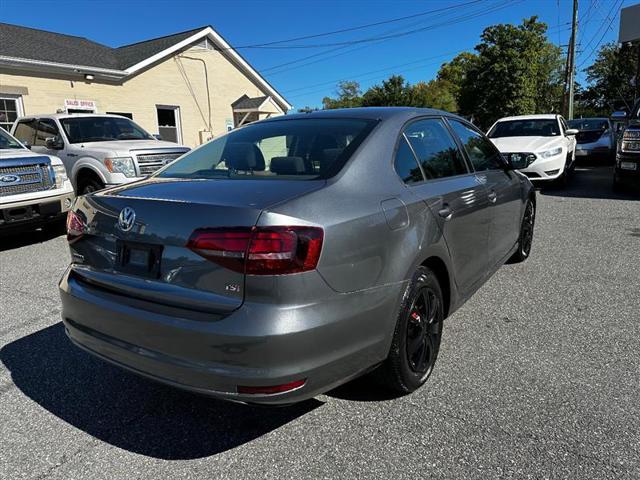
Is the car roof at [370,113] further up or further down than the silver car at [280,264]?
further up

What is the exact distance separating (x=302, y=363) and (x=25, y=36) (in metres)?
19.5

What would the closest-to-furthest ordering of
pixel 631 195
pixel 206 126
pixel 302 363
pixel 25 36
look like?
pixel 302 363 → pixel 631 195 → pixel 25 36 → pixel 206 126

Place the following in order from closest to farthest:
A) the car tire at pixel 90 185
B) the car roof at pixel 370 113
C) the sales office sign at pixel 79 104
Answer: the car roof at pixel 370 113, the car tire at pixel 90 185, the sales office sign at pixel 79 104

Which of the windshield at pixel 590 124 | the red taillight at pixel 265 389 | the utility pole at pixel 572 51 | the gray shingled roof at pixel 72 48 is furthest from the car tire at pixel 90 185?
the utility pole at pixel 572 51

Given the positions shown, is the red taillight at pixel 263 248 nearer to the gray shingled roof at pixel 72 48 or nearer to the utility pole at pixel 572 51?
the gray shingled roof at pixel 72 48

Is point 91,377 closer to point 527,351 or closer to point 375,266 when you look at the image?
point 375,266

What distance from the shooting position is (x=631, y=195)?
9.70m

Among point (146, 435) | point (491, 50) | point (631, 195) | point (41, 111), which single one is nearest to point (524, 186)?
point (146, 435)

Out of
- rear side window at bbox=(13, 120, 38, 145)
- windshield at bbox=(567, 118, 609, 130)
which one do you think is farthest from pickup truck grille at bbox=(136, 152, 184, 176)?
windshield at bbox=(567, 118, 609, 130)

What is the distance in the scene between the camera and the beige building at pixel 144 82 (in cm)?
1509

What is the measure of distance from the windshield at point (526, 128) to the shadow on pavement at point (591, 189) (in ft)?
3.99

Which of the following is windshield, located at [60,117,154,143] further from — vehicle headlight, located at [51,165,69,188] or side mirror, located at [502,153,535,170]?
side mirror, located at [502,153,535,170]

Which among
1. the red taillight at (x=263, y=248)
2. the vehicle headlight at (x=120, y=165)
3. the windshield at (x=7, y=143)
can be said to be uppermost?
the windshield at (x=7, y=143)

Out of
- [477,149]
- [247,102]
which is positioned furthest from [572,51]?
[477,149]
